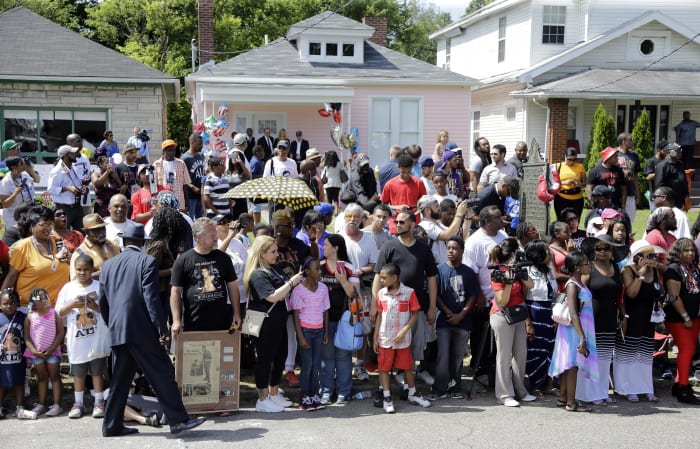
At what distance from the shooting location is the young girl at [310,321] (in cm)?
721

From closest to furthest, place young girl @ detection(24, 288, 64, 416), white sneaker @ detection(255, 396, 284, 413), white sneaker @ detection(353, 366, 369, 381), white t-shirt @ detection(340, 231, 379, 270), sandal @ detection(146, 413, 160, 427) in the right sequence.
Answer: sandal @ detection(146, 413, 160, 427) < young girl @ detection(24, 288, 64, 416) < white sneaker @ detection(255, 396, 284, 413) < white t-shirt @ detection(340, 231, 379, 270) < white sneaker @ detection(353, 366, 369, 381)

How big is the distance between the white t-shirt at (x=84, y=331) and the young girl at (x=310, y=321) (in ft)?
5.93

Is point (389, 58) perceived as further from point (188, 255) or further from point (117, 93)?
point (188, 255)

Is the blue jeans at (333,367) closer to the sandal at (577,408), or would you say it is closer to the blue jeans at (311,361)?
the blue jeans at (311,361)

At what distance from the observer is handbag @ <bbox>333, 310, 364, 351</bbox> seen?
7.41m

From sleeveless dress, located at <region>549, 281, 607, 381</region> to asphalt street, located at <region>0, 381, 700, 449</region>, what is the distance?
0.41 meters

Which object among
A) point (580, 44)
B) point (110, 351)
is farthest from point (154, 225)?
point (580, 44)

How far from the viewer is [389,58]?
958 inches

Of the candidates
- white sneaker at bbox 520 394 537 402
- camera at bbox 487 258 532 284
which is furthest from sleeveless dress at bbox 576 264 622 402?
camera at bbox 487 258 532 284

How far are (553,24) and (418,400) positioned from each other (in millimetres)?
20979

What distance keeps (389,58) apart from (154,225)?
18103mm

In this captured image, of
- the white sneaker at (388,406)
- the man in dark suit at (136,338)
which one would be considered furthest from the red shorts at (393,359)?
the man in dark suit at (136,338)

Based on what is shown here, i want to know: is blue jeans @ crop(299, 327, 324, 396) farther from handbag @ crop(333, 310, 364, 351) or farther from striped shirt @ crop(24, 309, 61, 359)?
striped shirt @ crop(24, 309, 61, 359)

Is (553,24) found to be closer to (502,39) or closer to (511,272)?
(502,39)
